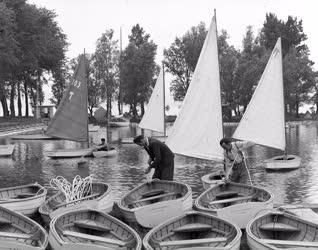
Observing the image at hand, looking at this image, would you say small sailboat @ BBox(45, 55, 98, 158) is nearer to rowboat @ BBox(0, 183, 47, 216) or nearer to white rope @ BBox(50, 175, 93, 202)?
rowboat @ BBox(0, 183, 47, 216)

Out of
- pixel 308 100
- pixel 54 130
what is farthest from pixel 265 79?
pixel 308 100

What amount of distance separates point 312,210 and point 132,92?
96224 millimetres

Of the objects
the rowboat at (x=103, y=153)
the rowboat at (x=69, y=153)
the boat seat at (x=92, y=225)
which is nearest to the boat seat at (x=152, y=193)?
the boat seat at (x=92, y=225)

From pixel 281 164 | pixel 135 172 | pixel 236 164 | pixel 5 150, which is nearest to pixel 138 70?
pixel 5 150

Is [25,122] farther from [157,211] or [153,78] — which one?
[157,211]

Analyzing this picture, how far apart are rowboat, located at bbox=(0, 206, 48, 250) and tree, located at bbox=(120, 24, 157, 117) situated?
96769 mm

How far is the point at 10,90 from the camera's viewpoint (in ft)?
338

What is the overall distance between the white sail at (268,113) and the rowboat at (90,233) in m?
18.4

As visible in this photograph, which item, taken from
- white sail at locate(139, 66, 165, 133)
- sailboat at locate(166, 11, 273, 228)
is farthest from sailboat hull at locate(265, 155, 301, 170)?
white sail at locate(139, 66, 165, 133)

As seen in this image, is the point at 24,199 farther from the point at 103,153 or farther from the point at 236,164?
the point at 103,153

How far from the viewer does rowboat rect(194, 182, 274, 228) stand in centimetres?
1614

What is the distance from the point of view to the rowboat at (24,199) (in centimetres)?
1844

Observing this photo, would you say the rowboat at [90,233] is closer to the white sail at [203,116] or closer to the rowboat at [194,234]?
the rowboat at [194,234]

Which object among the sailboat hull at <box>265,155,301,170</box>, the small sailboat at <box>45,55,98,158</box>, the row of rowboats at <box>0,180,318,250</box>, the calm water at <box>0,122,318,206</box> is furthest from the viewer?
the small sailboat at <box>45,55,98,158</box>
